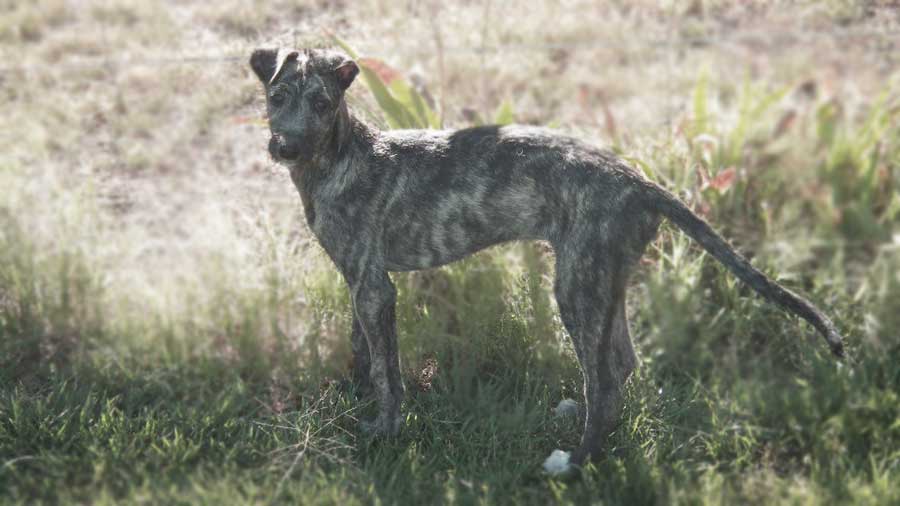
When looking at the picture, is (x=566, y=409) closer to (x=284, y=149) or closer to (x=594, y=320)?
(x=594, y=320)

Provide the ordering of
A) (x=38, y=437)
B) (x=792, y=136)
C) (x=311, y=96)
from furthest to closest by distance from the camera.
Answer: (x=792, y=136), (x=38, y=437), (x=311, y=96)

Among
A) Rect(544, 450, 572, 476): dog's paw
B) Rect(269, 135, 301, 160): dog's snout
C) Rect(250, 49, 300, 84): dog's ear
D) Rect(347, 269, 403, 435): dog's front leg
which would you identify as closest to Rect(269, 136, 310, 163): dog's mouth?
Rect(269, 135, 301, 160): dog's snout

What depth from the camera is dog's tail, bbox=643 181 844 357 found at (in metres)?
3.44

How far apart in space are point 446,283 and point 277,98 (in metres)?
1.92

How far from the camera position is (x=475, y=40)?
6.89m

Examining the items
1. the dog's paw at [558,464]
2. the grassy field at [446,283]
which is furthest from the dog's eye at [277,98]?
the dog's paw at [558,464]

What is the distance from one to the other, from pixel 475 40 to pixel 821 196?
308 cm

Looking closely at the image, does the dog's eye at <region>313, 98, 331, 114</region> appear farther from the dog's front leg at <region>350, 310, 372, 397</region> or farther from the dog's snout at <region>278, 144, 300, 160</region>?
the dog's front leg at <region>350, 310, 372, 397</region>

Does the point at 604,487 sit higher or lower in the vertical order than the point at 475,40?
lower

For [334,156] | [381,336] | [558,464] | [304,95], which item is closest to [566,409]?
[558,464]

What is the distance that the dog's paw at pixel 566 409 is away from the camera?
4.26m

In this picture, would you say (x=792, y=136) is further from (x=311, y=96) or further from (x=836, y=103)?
(x=311, y=96)

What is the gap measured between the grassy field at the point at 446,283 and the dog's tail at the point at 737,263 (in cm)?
80

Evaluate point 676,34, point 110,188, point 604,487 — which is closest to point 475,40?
point 676,34
